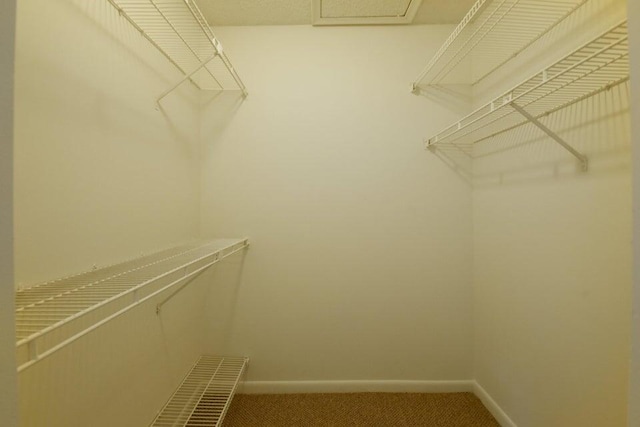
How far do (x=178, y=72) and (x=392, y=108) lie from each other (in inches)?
47.0

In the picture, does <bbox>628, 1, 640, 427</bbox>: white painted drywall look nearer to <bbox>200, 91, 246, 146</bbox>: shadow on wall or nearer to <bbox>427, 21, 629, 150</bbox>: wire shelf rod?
<bbox>427, 21, 629, 150</bbox>: wire shelf rod

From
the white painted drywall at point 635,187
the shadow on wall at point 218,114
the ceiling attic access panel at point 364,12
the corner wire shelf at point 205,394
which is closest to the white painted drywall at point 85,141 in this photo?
the shadow on wall at point 218,114

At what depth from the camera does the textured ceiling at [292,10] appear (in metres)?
1.57

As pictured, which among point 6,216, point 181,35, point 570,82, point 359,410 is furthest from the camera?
point 359,410

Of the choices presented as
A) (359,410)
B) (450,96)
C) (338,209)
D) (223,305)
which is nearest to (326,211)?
(338,209)

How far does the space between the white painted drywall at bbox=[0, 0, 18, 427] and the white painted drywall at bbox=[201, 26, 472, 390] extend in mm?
1367

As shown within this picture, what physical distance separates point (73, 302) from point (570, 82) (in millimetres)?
1335

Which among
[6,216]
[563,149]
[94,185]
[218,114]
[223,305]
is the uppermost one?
[218,114]

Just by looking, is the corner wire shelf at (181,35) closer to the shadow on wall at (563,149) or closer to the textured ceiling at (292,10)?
the textured ceiling at (292,10)

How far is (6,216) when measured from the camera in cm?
38

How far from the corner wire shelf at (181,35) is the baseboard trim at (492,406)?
2.15 meters

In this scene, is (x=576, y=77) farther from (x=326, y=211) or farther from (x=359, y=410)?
(x=359, y=410)

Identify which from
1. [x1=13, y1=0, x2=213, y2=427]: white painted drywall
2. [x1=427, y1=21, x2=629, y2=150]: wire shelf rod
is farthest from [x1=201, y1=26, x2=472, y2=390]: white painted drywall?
[x1=427, y1=21, x2=629, y2=150]: wire shelf rod

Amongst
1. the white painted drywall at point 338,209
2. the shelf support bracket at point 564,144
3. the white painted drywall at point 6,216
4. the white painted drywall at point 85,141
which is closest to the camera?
the white painted drywall at point 6,216
